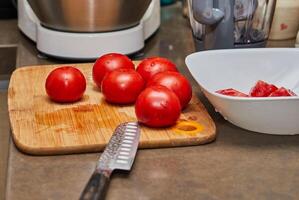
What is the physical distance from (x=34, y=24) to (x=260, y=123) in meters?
0.52

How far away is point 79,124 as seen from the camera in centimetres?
78

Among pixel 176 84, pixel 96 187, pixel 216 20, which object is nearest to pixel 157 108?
pixel 176 84

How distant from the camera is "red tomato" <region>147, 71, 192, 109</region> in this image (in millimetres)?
812

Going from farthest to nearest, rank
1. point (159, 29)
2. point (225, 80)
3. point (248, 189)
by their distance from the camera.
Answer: point (159, 29), point (225, 80), point (248, 189)

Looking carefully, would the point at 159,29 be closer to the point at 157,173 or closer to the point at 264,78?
the point at 264,78

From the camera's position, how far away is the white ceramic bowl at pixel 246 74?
760mm

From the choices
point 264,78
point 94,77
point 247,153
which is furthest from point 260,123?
point 94,77

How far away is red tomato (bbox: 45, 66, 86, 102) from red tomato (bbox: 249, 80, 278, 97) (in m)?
0.23

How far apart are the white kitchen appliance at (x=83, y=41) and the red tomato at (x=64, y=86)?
0.20 m

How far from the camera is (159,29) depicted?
129 centimetres

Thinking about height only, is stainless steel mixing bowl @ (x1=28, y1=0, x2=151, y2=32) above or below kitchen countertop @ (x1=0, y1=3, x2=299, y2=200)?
above

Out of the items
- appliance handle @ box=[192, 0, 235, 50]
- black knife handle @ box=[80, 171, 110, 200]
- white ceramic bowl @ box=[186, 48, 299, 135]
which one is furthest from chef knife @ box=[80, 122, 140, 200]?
appliance handle @ box=[192, 0, 235, 50]

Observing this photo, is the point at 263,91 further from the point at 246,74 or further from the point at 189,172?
the point at 189,172

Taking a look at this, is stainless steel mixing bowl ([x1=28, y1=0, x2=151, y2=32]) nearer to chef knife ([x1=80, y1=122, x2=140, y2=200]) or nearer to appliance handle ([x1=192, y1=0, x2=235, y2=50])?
appliance handle ([x1=192, y1=0, x2=235, y2=50])
